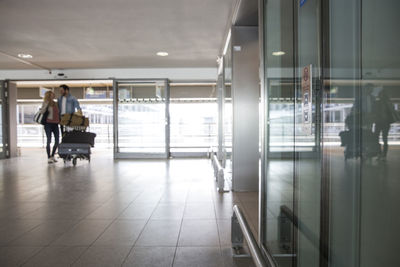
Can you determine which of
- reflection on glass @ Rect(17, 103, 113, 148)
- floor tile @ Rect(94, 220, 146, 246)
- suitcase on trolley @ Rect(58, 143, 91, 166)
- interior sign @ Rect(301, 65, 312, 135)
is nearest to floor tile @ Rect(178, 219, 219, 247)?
floor tile @ Rect(94, 220, 146, 246)

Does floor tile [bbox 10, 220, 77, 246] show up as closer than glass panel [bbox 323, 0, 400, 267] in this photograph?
No

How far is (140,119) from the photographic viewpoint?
8.62m

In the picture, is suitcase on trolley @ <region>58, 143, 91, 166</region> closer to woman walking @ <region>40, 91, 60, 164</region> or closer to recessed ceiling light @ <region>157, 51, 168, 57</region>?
woman walking @ <region>40, 91, 60, 164</region>

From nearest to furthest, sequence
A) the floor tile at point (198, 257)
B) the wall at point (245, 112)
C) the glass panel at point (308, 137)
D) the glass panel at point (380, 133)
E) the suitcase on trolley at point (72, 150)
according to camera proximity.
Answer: the glass panel at point (380, 133) < the glass panel at point (308, 137) < the floor tile at point (198, 257) < the wall at point (245, 112) < the suitcase on trolley at point (72, 150)

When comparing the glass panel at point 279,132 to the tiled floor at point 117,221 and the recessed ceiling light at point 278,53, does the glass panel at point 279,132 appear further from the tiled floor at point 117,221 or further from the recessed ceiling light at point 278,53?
the tiled floor at point 117,221

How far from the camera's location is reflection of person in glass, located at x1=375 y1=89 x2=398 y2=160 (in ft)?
2.47

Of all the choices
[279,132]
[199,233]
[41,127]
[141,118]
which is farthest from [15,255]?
[41,127]

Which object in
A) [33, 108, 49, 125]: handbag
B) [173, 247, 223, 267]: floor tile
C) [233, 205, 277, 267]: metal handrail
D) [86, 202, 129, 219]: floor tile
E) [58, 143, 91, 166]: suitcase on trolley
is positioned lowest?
[173, 247, 223, 267]: floor tile

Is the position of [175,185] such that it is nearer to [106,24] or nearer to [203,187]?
[203,187]

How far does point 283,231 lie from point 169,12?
3.71 m

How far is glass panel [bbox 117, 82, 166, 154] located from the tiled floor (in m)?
3.44

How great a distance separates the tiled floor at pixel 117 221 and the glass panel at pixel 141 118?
3.44m

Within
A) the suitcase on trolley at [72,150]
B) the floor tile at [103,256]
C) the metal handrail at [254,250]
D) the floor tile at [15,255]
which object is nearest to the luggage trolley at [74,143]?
the suitcase on trolley at [72,150]

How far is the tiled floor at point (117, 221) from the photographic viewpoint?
6.85 feet
